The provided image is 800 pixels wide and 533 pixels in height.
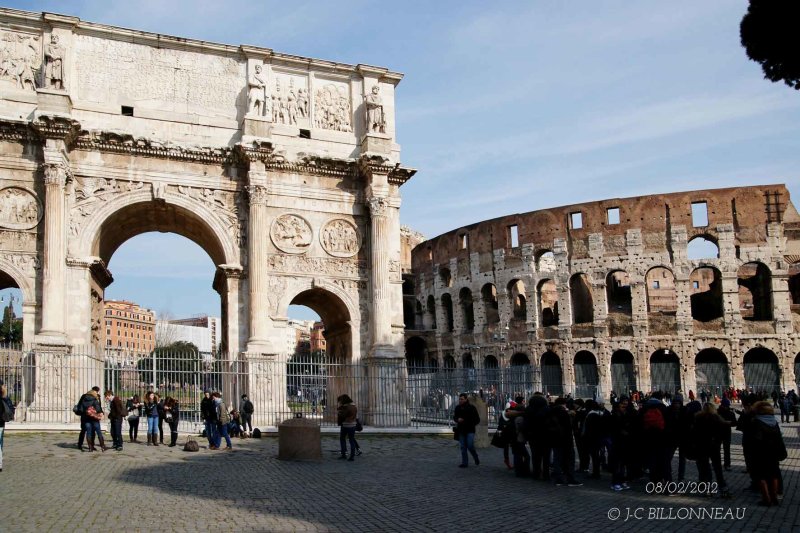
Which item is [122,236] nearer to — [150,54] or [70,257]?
[70,257]

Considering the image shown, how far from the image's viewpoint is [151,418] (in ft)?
48.8

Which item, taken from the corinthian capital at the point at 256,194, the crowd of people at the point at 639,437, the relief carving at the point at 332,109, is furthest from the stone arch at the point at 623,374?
the crowd of people at the point at 639,437

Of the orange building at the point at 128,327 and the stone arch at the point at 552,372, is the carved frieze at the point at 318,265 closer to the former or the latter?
the stone arch at the point at 552,372

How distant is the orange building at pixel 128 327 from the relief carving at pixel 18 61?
195 feet

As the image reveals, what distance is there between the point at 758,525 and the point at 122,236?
728 inches

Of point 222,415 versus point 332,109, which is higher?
point 332,109

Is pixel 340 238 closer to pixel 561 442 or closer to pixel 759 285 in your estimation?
pixel 561 442

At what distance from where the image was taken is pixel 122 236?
2169cm

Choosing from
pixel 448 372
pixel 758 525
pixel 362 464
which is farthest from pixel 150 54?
pixel 758 525

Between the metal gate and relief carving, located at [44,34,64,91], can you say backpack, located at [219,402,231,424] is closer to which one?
relief carving, located at [44,34,64,91]

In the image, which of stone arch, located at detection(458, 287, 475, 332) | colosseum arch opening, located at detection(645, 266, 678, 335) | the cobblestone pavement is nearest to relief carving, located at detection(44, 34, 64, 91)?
the cobblestone pavement

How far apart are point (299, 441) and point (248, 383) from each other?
607 centimetres

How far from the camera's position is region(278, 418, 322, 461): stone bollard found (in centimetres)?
1287

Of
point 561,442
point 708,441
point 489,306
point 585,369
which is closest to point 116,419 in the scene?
point 561,442
